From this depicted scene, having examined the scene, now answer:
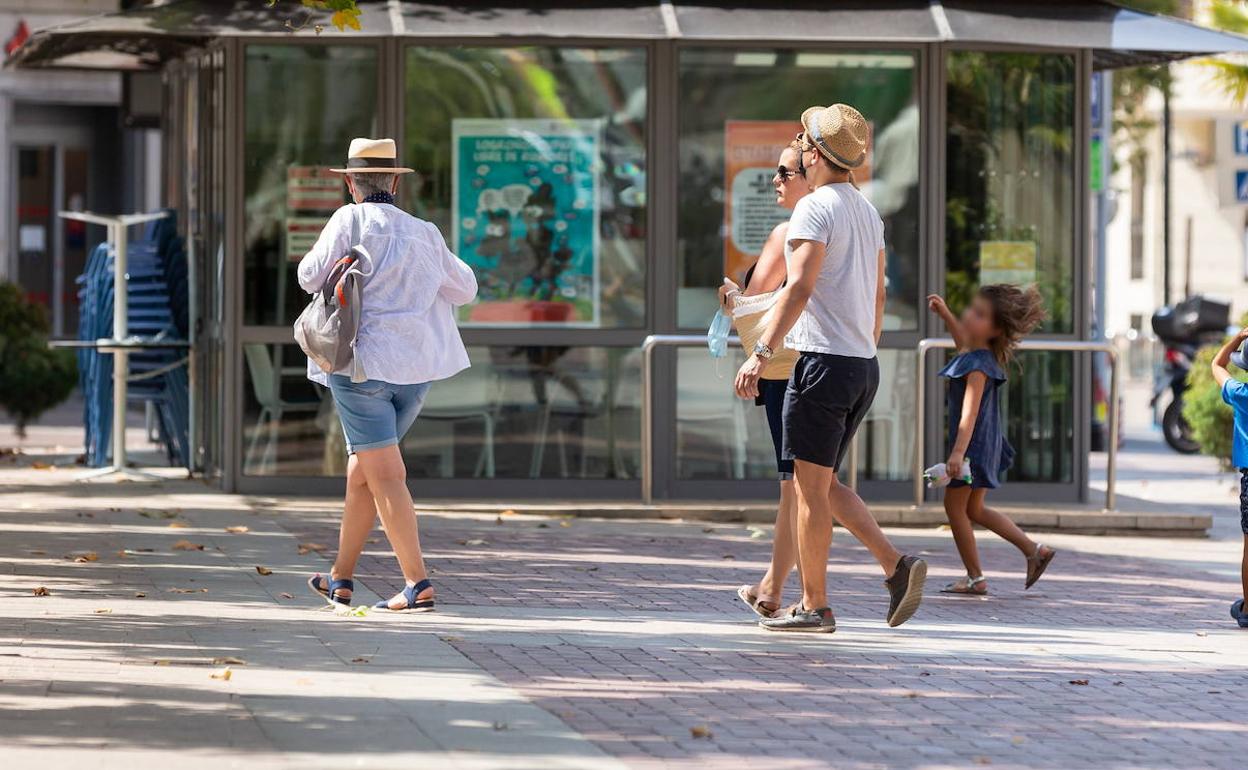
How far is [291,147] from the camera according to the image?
1355 cm

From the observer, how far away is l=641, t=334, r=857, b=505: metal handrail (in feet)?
42.5

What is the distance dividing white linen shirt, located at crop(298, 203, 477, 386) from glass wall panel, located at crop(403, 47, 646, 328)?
5128 mm

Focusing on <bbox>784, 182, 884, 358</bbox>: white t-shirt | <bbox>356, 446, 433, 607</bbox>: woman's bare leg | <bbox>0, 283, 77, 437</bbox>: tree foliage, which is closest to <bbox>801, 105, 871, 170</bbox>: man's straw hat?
<bbox>784, 182, 884, 358</bbox>: white t-shirt

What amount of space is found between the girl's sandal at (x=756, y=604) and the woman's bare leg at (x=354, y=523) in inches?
60.3

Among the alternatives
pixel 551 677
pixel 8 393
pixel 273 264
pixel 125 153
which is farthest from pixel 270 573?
pixel 125 153

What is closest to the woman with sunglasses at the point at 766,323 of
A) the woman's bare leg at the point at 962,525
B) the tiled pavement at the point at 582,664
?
the tiled pavement at the point at 582,664

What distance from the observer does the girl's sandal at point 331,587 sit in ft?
28.4

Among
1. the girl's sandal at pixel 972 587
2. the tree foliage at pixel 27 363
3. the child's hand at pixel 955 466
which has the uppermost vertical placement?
the tree foliage at pixel 27 363

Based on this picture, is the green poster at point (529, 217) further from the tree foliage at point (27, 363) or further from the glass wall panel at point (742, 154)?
the tree foliage at point (27, 363)

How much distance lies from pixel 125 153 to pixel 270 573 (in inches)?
823

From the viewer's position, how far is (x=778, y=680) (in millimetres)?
7195

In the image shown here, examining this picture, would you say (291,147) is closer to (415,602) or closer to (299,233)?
(299,233)

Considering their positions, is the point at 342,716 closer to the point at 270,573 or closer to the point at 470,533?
the point at 270,573

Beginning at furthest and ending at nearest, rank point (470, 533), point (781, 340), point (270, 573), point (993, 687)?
1. point (470, 533)
2. point (270, 573)
3. point (781, 340)
4. point (993, 687)
